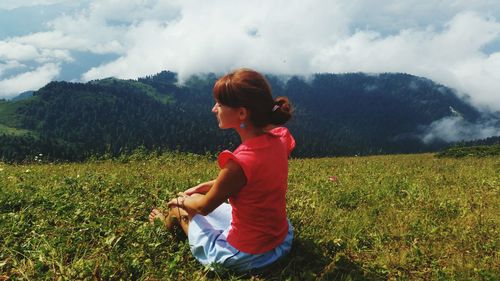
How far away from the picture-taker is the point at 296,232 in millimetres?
6742

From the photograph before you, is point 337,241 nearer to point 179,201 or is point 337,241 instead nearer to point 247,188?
point 247,188

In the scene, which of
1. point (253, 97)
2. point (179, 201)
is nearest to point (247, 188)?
point (253, 97)

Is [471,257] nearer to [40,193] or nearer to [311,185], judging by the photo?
[311,185]

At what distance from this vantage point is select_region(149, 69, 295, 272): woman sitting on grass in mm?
4637

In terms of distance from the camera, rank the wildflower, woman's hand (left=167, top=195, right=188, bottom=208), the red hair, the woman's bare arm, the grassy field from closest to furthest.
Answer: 1. the red hair
2. the woman's bare arm
3. the grassy field
4. woman's hand (left=167, top=195, right=188, bottom=208)
5. the wildflower

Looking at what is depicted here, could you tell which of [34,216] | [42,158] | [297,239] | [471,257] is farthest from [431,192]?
[42,158]

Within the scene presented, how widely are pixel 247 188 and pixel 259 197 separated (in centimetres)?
22

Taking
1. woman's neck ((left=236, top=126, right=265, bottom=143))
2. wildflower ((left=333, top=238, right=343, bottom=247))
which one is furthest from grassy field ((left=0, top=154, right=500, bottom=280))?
woman's neck ((left=236, top=126, right=265, bottom=143))

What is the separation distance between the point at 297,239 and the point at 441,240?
226 centimetres

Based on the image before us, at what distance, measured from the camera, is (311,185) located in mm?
10039

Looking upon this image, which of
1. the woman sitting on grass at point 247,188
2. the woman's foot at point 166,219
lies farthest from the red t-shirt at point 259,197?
the woman's foot at point 166,219

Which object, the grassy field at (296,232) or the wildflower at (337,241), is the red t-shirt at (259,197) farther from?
A: the wildflower at (337,241)

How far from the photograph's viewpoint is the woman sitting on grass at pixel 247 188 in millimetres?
4637

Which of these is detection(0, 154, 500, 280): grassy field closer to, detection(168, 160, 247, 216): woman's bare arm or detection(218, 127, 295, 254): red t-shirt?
detection(218, 127, 295, 254): red t-shirt
